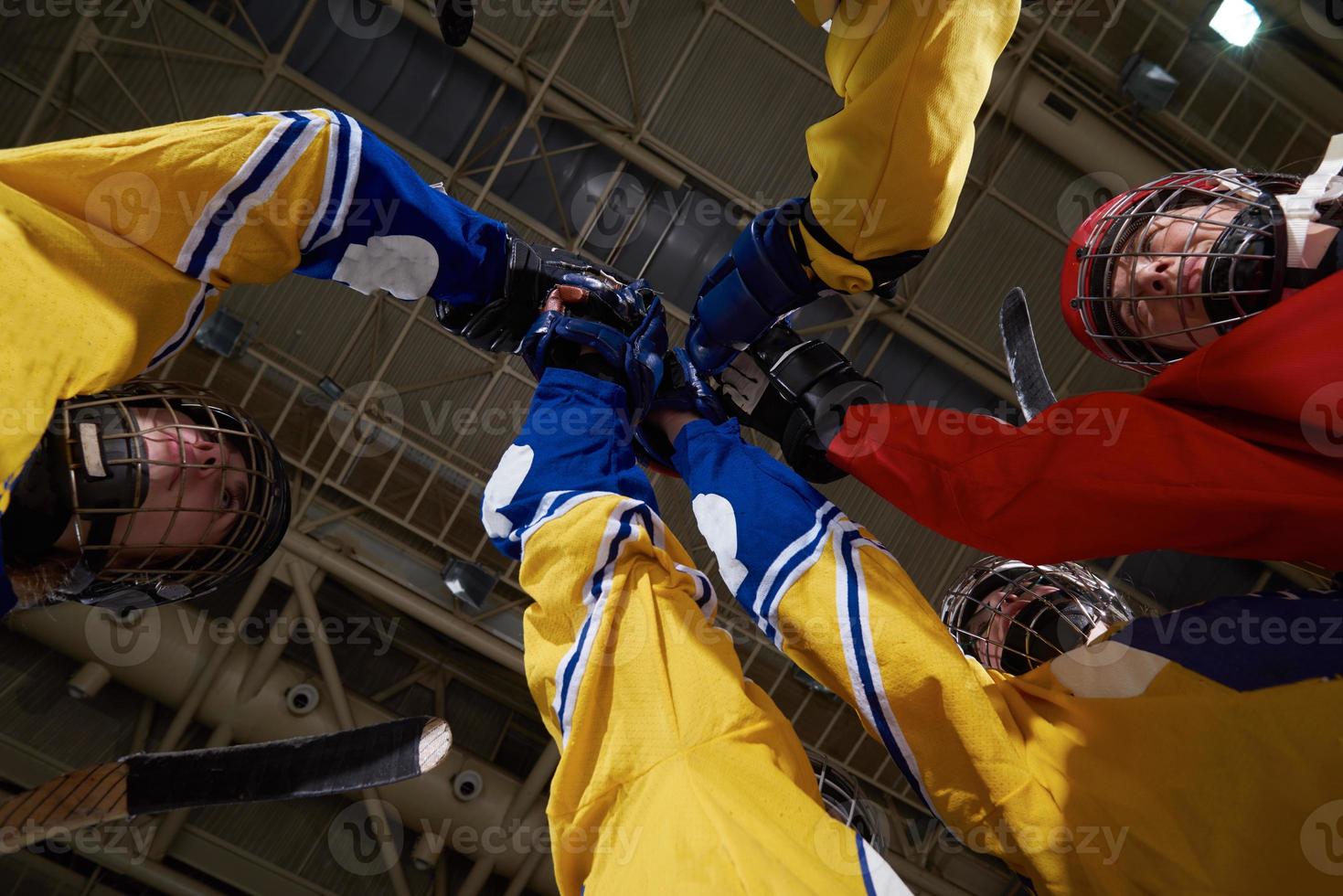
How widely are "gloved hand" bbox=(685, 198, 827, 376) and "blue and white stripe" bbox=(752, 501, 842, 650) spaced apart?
879 millimetres

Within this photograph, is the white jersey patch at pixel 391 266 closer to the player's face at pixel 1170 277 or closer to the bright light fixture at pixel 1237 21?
the player's face at pixel 1170 277

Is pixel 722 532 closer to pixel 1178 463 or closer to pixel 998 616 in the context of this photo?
pixel 1178 463

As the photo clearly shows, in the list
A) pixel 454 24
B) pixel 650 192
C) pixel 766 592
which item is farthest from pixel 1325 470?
pixel 650 192

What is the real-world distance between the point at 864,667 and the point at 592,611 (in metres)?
0.75

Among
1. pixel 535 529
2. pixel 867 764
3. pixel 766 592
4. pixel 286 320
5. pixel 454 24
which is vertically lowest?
pixel 867 764

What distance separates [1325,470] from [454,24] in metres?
2.87

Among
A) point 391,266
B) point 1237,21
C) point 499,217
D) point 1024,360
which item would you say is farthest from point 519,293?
point 1237,21

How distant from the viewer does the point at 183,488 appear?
9.20ft

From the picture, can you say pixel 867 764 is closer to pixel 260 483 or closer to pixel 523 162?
pixel 523 162

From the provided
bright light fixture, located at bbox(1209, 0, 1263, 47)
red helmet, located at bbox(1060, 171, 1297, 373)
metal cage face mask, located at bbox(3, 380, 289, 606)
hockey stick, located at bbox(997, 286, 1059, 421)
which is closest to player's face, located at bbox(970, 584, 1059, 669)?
hockey stick, located at bbox(997, 286, 1059, 421)

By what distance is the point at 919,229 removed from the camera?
246 centimetres

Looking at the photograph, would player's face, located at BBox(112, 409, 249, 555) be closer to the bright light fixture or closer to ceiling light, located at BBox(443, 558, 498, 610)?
ceiling light, located at BBox(443, 558, 498, 610)

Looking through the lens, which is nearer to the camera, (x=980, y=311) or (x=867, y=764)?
(x=980, y=311)

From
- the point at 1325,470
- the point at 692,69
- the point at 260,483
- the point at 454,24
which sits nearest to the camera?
the point at 1325,470
